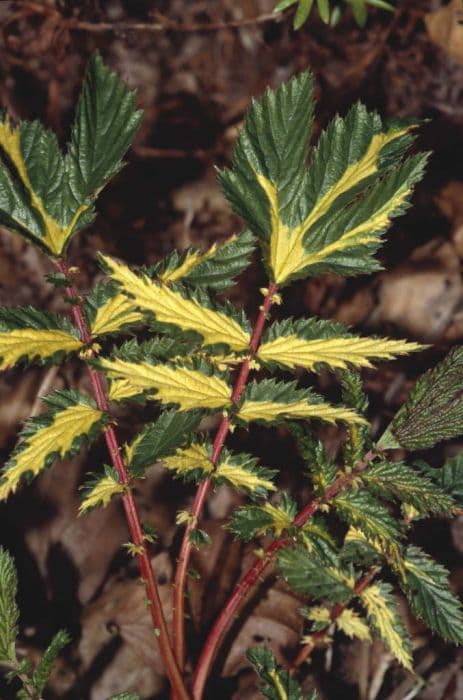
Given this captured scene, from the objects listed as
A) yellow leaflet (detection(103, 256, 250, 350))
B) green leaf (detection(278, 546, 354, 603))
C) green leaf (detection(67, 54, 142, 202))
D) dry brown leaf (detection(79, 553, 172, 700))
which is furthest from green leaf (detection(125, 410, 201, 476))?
dry brown leaf (detection(79, 553, 172, 700))

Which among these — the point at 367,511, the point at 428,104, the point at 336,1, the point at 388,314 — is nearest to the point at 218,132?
the point at 336,1

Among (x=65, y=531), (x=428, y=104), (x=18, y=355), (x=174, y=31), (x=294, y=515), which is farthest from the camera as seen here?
(x=174, y=31)

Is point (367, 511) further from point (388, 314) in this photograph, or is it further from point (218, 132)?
point (218, 132)

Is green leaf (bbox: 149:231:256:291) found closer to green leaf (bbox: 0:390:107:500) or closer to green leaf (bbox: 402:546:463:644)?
green leaf (bbox: 0:390:107:500)

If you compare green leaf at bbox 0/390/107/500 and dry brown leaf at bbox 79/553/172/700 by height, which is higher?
green leaf at bbox 0/390/107/500

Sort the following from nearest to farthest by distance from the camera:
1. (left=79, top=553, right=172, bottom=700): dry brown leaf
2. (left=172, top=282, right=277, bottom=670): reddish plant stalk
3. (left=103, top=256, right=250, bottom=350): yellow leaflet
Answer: (left=103, top=256, right=250, bottom=350): yellow leaflet
(left=172, top=282, right=277, bottom=670): reddish plant stalk
(left=79, top=553, right=172, bottom=700): dry brown leaf

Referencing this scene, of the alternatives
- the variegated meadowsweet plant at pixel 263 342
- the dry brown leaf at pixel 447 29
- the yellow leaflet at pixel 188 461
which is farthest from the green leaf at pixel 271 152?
A: the dry brown leaf at pixel 447 29

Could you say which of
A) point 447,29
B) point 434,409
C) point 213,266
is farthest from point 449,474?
point 447,29

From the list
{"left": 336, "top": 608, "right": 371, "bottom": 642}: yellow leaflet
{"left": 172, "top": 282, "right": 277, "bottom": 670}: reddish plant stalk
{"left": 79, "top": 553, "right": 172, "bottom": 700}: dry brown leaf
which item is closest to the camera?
{"left": 172, "top": 282, "right": 277, "bottom": 670}: reddish plant stalk
